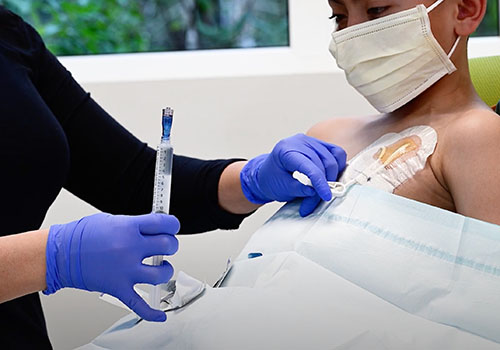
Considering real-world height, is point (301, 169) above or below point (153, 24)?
below

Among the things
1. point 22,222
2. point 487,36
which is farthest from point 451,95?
point 487,36

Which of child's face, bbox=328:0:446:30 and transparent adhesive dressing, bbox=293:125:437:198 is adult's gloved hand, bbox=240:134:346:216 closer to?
transparent adhesive dressing, bbox=293:125:437:198

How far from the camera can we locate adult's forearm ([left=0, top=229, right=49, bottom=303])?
107 centimetres

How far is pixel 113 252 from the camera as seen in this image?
1097mm

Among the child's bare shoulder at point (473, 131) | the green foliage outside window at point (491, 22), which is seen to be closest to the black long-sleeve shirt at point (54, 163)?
the child's bare shoulder at point (473, 131)

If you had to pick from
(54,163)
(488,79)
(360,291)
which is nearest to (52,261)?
(54,163)

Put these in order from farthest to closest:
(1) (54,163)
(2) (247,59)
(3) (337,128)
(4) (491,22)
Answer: (4) (491,22), (2) (247,59), (3) (337,128), (1) (54,163)

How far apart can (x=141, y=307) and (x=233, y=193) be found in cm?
52

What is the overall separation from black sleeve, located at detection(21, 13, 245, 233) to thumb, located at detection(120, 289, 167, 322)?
1.68ft

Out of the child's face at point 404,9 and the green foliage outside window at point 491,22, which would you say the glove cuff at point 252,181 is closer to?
the child's face at point 404,9

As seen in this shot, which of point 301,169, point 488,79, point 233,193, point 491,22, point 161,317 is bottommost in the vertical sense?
point 161,317

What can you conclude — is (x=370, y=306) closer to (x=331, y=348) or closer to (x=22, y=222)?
(x=331, y=348)

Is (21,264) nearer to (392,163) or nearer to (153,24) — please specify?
(392,163)

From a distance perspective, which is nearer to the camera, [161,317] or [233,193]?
[161,317]
